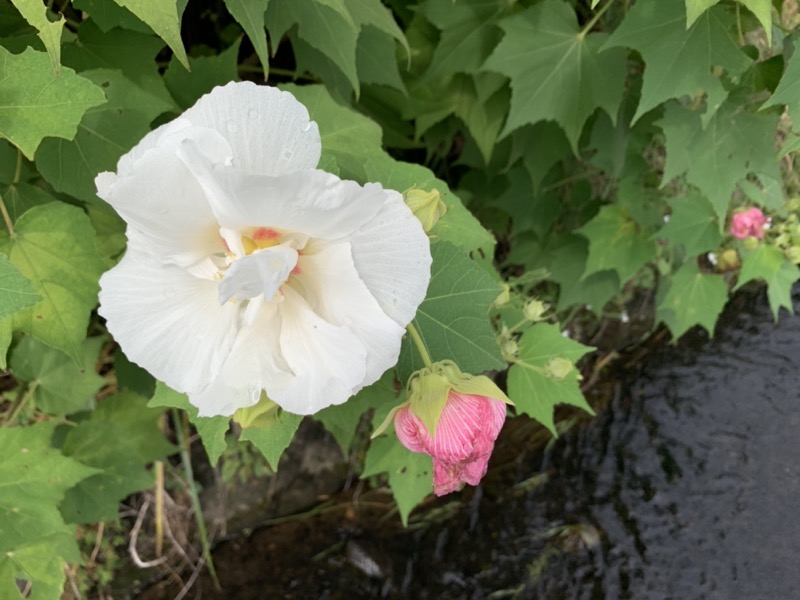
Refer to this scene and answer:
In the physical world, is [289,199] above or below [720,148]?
above

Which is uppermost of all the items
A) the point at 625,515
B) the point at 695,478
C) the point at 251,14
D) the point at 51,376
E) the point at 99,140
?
the point at 251,14

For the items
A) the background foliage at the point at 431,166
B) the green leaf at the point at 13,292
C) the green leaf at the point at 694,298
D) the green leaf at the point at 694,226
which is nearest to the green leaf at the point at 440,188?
the background foliage at the point at 431,166

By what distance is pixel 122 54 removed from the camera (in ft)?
3.12

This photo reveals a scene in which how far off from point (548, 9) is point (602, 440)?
1.04 metres

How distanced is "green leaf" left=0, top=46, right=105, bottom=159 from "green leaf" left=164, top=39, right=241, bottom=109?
30cm

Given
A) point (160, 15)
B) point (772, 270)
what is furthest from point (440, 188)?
point (772, 270)

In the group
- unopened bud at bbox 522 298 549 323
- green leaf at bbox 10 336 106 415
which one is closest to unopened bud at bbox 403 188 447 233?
unopened bud at bbox 522 298 549 323

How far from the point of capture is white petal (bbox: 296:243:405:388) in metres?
0.54

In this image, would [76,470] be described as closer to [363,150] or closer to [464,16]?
[363,150]

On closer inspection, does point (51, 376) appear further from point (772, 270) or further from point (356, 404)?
point (772, 270)

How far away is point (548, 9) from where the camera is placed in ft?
3.96

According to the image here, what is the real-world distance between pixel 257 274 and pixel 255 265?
0.03 feet

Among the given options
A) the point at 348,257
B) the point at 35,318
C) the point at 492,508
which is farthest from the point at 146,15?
the point at 492,508

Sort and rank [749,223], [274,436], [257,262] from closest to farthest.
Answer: [257,262] → [274,436] → [749,223]
